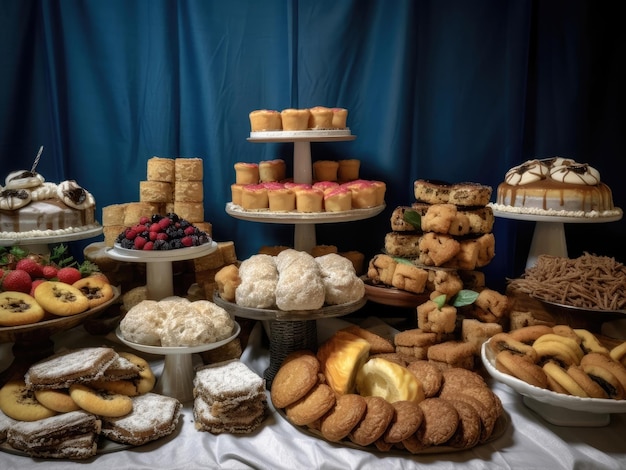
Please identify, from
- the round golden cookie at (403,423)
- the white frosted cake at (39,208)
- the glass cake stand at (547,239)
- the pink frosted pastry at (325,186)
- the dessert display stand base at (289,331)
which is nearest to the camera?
the round golden cookie at (403,423)

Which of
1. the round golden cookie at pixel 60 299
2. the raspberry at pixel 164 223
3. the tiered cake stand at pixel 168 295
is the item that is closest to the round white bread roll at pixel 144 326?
the tiered cake stand at pixel 168 295

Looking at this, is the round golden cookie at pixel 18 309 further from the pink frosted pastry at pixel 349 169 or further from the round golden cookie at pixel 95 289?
the pink frosted pastry at pixel 349 169

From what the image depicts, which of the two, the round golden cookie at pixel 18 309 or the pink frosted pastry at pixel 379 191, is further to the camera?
the pink frosted pastry at pixel 379 191

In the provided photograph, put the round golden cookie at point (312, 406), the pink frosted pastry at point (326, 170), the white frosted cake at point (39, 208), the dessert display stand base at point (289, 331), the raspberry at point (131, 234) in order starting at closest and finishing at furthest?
the round golden cookie at point (312, 406)
the dessert display stand base at point (289, 331)
the raspberry at point (131, 234)
the white frosted cake at point (39, 208)
the pink frosted pastry at point (326, 170)

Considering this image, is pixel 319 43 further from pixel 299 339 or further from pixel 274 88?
pixel 299 339

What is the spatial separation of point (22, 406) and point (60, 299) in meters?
0.39

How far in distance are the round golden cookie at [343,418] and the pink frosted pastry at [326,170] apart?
4.35 feet

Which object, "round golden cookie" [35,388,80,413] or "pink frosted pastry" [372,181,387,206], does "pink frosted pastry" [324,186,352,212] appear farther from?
"round golden cookie" [35,388,80,413]

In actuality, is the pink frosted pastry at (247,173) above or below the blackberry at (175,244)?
above

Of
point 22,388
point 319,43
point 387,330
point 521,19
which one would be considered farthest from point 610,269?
point 22,388

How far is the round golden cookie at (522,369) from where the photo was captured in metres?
1.56

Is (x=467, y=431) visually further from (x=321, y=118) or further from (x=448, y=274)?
(x=321, y=118)

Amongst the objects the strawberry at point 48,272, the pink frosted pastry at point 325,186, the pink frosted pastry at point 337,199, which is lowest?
the strawberry at point 48,272

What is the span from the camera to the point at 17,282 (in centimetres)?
185
